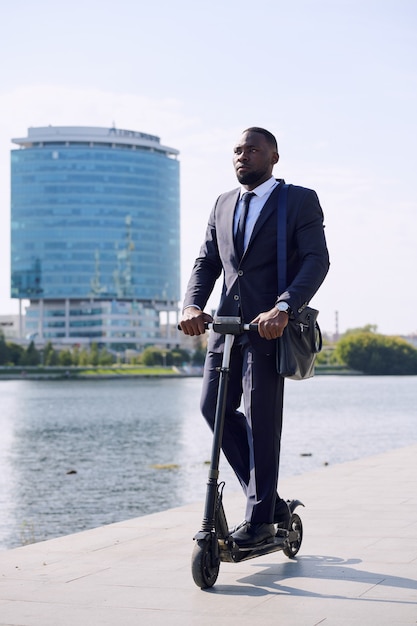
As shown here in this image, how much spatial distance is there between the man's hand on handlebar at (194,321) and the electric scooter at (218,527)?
0.04 m

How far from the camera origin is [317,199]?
5793 mm

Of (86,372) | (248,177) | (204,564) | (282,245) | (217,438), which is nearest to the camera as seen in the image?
(204,564)

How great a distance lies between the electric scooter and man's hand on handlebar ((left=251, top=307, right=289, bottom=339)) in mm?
61

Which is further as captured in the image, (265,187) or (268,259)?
(265,187)

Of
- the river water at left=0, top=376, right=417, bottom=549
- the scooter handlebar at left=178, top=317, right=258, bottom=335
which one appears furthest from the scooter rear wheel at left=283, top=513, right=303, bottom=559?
the river water at left=0, top=376, right=417, bottom=549

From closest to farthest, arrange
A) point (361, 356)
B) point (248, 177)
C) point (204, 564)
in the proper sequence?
point (204, 564) → point (248, 177) → point (361, 356)

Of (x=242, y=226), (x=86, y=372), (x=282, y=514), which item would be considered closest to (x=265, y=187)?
(x=242, y=226)

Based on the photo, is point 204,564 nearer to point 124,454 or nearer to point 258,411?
point 258,411

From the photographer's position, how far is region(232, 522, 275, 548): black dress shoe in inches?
216

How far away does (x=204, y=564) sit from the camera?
203 inches

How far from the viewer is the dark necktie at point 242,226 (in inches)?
227

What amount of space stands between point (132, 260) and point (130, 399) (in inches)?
3890

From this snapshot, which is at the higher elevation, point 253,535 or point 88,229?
point 88,229

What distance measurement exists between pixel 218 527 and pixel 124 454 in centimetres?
2932
